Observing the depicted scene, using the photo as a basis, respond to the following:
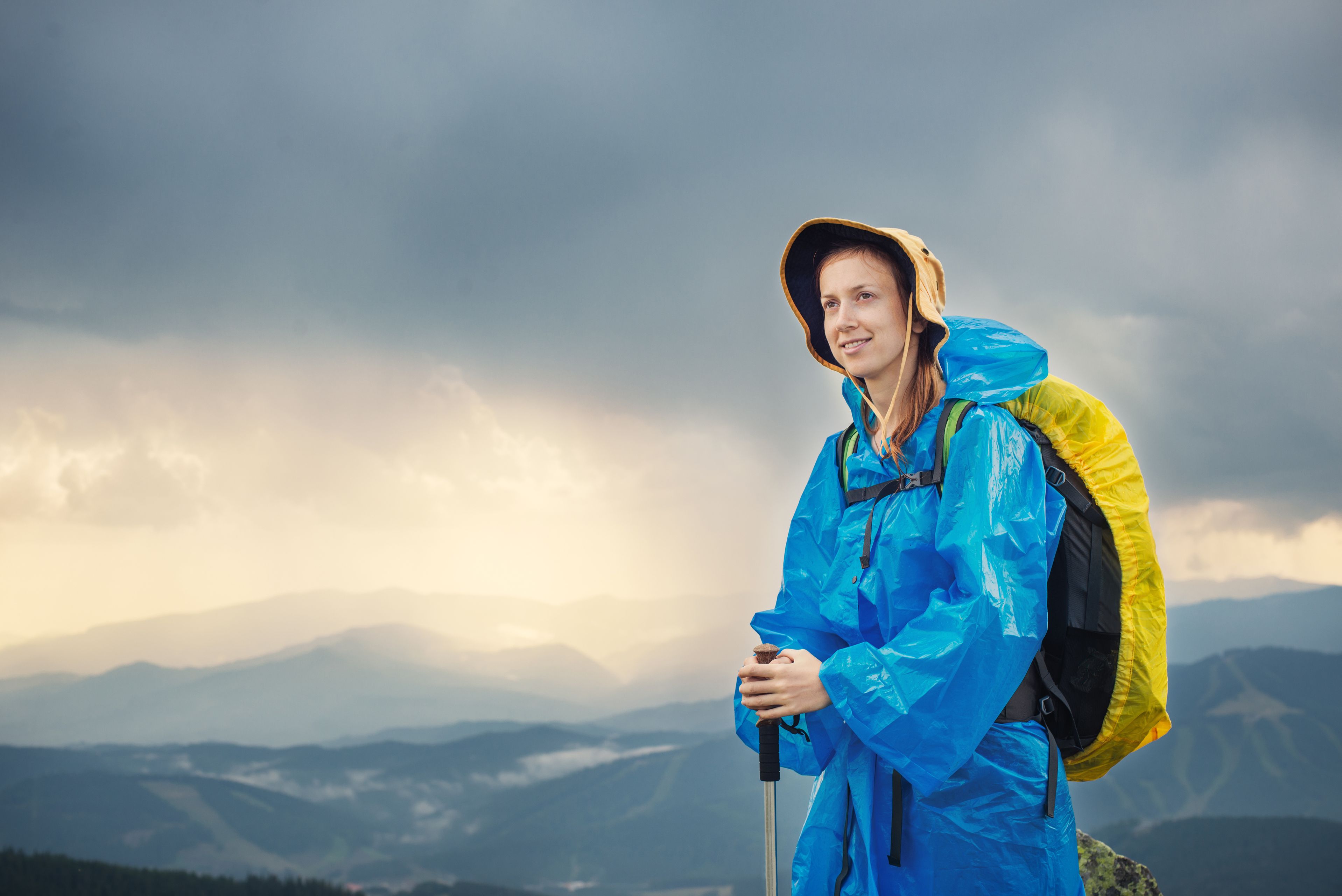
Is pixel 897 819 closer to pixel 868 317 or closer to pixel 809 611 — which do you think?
pixel 809 611

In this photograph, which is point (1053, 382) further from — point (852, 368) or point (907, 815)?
point (907, 815)

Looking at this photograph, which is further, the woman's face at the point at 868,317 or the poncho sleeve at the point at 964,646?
the woman's face at the point at 868,317

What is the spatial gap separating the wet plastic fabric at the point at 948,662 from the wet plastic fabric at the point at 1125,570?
20cm

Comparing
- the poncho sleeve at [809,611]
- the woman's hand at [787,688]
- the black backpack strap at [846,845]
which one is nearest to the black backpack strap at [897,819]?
the black backpack strap at [846,845]

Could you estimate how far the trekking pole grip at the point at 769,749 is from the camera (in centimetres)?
285

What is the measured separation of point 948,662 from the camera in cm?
247

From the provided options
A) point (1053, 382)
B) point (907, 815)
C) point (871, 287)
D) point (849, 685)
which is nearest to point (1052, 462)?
point (1053, 382)

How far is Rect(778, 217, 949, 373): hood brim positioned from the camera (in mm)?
2977

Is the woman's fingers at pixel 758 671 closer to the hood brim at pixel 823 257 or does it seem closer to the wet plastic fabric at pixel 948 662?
the wet plastic fabric at pixel 948 662

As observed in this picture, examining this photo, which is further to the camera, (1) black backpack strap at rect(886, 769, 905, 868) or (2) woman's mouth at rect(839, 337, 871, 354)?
(2) woman's mouth at rect(839, 337, 871, 354)

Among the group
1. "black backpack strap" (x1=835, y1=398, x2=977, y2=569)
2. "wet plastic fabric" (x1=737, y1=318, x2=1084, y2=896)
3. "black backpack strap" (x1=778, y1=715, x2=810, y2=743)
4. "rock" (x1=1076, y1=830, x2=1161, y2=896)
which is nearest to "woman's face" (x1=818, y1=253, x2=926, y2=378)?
"wet plastic fabric" (x1=737, y1=318, x2=1084, y2=896)

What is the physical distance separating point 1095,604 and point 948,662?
75 centimetres

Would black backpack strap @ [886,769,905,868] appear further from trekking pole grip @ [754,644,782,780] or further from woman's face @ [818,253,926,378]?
woman's face @ [818,253,926,378]

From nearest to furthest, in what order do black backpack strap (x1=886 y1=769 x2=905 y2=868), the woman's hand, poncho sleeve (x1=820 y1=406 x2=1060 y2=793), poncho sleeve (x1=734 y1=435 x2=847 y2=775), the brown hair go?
poncho sleeve (x1=820 y1=406 x2=1060 y2=793) < the woman's hand < black backpack strap (x1=886 y1=769 x2=905 y2=868) < the brown hair < poncho sleeve (x1=734 y1=435 x2=847 y2=775)
